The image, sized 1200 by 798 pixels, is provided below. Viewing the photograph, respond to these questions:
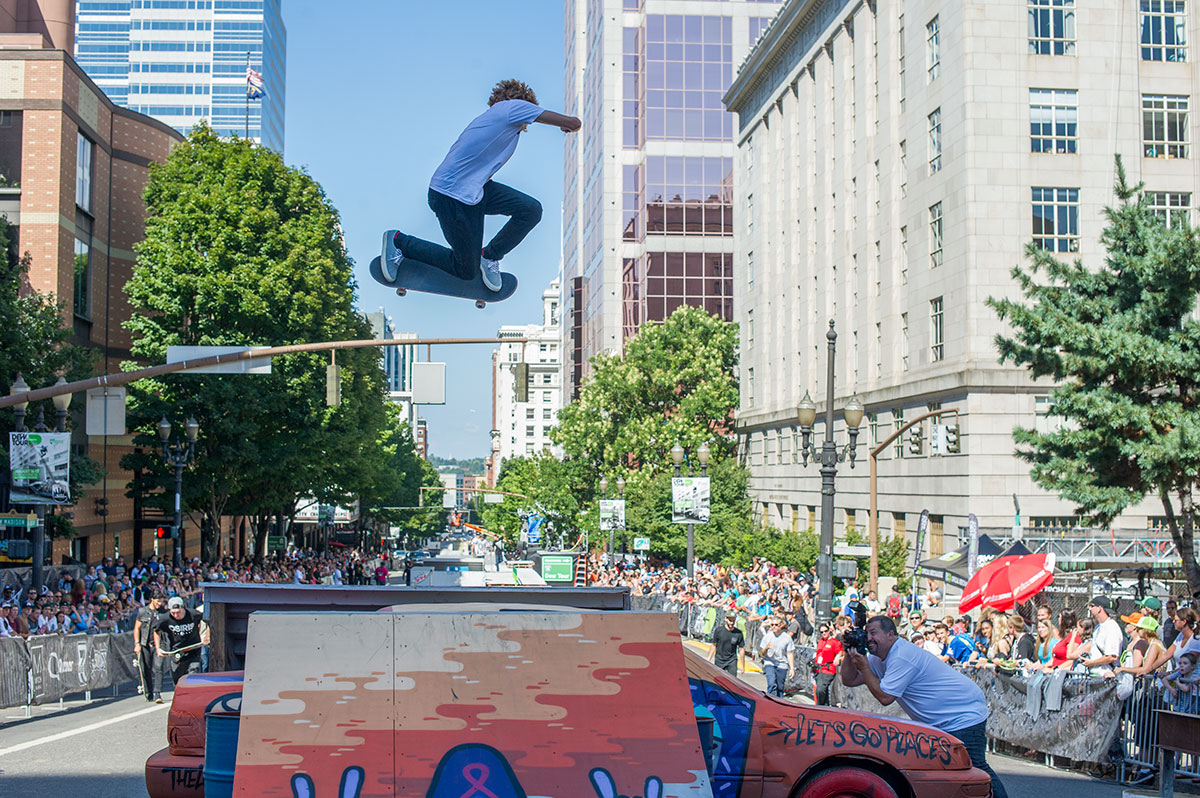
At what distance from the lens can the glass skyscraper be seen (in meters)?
144

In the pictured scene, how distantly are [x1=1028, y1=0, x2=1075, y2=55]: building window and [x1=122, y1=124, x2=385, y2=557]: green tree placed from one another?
75.7ft

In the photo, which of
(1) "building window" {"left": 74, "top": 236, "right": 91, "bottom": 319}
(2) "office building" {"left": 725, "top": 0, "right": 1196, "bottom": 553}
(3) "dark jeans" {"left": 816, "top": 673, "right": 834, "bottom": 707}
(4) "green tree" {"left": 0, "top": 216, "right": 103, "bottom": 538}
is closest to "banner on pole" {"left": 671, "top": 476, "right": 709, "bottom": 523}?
(2) "office building" {"left": 725, "top": 0, "right": 1196, "bottom": 553}

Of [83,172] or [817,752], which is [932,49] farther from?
[817,752]

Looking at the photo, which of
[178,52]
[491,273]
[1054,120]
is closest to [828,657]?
[491,273]

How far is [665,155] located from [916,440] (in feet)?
179

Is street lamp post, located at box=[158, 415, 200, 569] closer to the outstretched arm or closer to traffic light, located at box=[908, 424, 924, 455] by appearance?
the outstretched arm

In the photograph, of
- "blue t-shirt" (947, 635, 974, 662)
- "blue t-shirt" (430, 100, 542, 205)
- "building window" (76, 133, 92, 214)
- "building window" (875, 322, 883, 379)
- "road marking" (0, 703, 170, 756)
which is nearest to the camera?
"road marking" (0, 703, 170, 756)

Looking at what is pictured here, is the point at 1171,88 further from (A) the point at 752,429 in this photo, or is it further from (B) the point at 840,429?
(A) the point at 752,429

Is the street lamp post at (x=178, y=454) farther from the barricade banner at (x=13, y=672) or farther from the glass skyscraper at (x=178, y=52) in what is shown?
the glass skyscraper at (x=178, y=52)

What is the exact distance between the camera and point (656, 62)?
8281cm

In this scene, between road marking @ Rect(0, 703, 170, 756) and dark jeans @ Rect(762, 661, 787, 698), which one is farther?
dark jeans @ Rect(762, 661, 787, 698)

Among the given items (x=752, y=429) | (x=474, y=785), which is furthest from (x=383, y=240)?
(x=752, y=429)

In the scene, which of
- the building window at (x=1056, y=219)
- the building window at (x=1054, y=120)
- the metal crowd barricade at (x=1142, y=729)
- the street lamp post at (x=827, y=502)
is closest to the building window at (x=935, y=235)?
the building window at (x=1056, y=219)

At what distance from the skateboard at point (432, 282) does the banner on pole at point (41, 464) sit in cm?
800
